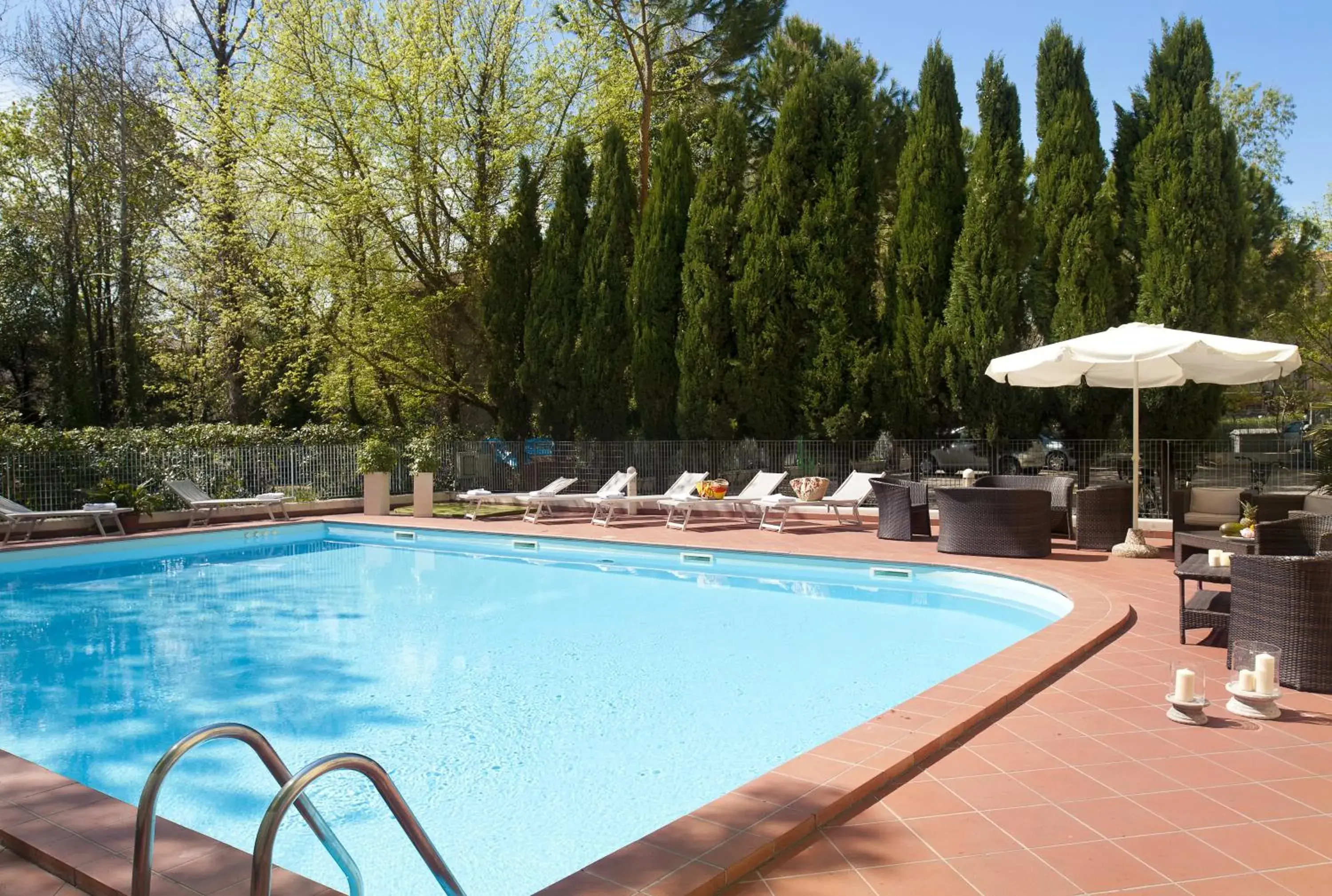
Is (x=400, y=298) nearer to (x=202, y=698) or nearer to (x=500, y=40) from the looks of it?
→ (x=500, y=40)

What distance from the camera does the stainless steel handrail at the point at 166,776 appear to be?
208cm

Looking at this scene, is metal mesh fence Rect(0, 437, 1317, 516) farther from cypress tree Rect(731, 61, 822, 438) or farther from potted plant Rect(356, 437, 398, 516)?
potted plant Rect(356, 437, 398, 516)

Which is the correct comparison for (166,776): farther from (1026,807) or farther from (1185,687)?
(1185,687)

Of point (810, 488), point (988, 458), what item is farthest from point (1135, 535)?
point (988, 458)

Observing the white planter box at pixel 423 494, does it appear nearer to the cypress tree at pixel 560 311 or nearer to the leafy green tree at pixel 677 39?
the cypress tree at pixel 560 311

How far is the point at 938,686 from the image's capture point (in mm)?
4832

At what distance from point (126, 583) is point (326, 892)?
983 centimetres

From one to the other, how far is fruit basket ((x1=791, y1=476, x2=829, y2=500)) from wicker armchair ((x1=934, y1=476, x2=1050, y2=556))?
3970 mm

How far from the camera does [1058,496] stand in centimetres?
1133

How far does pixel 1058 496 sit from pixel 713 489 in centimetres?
559

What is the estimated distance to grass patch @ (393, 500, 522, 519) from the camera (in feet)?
54.5

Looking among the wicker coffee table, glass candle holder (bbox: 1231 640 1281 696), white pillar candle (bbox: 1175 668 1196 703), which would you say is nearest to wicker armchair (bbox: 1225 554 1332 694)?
glass candle holder (bbox: 1231 640 1281 696)

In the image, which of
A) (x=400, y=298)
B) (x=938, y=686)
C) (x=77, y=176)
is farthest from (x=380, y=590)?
(x=77, y=176)

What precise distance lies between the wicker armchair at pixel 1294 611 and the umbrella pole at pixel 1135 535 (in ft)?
17.1
